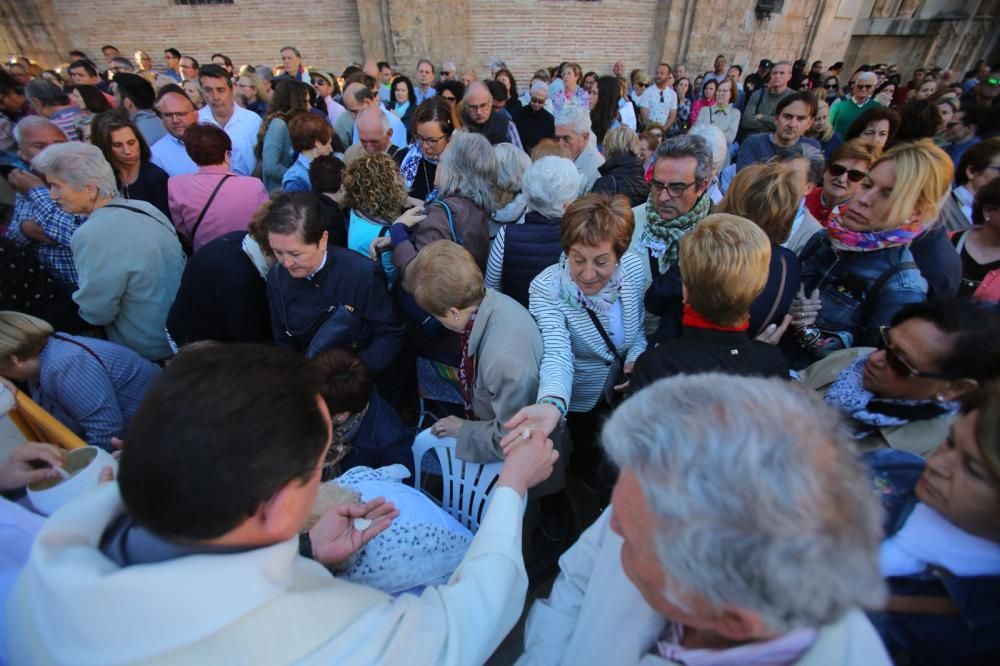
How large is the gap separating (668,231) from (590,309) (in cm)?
85

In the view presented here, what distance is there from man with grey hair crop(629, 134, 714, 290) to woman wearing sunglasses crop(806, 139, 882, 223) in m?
1.17

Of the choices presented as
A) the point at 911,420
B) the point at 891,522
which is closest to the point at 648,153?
the point at 911,420

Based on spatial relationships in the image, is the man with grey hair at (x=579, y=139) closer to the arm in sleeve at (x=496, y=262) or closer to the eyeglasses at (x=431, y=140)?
the eyeglasses at (x=431, y=140)

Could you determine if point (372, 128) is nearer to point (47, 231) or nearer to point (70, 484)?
point (47, 231)

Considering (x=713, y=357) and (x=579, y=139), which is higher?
(x=579, y=139)

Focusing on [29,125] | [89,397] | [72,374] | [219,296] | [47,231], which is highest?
[29,125]

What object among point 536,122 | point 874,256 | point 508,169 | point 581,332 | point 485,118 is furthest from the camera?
point 536,122

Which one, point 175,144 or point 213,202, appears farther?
point 175,144

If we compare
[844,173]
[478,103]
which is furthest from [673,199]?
[478,103]

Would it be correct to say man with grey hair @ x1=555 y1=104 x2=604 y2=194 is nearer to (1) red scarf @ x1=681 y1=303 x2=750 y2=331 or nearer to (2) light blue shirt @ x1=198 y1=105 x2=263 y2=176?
(1) red scarf @ x1=681 y1=303 x2=750 y2=331

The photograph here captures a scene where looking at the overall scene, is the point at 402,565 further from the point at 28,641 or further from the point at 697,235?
the point at 697,235

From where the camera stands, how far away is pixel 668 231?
8.98 feet

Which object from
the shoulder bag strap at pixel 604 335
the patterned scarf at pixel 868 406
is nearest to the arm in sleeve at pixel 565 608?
the patterned scarf at pixel 868 406

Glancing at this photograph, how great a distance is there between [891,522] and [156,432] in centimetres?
172
